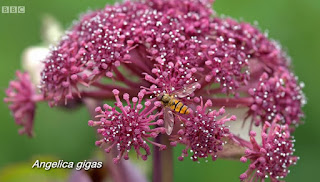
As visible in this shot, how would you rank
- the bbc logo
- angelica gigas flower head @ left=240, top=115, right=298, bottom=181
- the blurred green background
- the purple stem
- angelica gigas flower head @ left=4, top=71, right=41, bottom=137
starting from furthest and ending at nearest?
the bbc logo, the blurred green background, angelica gigas flower head @ left=4, top=71, right=41, bottom=137, the purple stem, angelica gigas flower head @ left=240, top=115, right=298, bottom=181

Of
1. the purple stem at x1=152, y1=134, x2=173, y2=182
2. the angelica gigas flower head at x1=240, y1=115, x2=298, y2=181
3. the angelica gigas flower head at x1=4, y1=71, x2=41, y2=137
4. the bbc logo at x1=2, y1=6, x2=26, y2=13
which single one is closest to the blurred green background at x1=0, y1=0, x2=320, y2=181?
the bbc logo at x1=2, y1=6, x2=26, y2=13

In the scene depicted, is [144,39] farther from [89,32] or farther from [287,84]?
[287,84]

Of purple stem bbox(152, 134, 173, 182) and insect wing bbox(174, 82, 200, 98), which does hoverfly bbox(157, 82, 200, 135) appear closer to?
insect wing bbox(174, 82, 200, 98)

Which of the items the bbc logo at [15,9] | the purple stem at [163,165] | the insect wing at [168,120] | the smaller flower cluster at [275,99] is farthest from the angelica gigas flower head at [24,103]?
the bbc logo at [15,9]

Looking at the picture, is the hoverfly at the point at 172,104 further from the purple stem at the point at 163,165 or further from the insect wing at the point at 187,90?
the purple stem at the point at 163,165

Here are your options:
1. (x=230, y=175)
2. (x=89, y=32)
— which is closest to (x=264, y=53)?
(x=89, y=32)

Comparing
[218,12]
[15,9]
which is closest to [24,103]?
[15,9]
